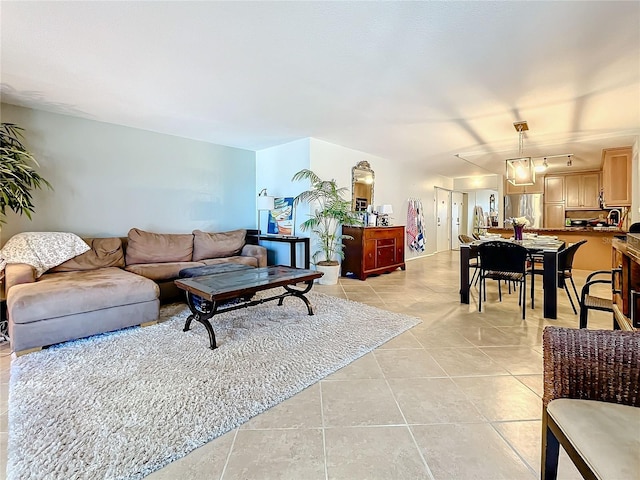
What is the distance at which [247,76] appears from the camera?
9.23 feet

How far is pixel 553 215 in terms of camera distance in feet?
26.0

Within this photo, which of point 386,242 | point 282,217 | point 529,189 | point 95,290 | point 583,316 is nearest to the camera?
point 583,316

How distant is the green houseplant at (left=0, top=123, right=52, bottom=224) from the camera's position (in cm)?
304

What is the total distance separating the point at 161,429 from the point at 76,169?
12.8 ft

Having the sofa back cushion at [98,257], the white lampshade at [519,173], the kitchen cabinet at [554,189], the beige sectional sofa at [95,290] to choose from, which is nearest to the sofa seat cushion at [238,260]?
the beige sectional sofa at [95,290]

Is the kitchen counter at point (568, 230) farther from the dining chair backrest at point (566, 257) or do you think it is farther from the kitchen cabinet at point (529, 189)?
the dining chair backrest at point (566, 257)

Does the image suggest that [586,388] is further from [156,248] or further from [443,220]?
[443,220]

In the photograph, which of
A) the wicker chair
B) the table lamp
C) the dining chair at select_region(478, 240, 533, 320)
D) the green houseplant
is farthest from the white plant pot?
the wicker chair

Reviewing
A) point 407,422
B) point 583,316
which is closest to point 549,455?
point 407,422

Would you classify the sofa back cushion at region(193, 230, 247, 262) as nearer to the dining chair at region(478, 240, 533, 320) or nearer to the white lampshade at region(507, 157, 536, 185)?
the dining chair at region(478, 240, 533, 320)

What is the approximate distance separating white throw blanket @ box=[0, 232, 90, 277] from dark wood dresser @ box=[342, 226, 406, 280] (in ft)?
12.4

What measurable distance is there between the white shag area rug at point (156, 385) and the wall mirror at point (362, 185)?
3148mm

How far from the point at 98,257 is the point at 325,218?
3224 millimetres

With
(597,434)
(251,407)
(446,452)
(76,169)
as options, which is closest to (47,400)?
(251,407)
